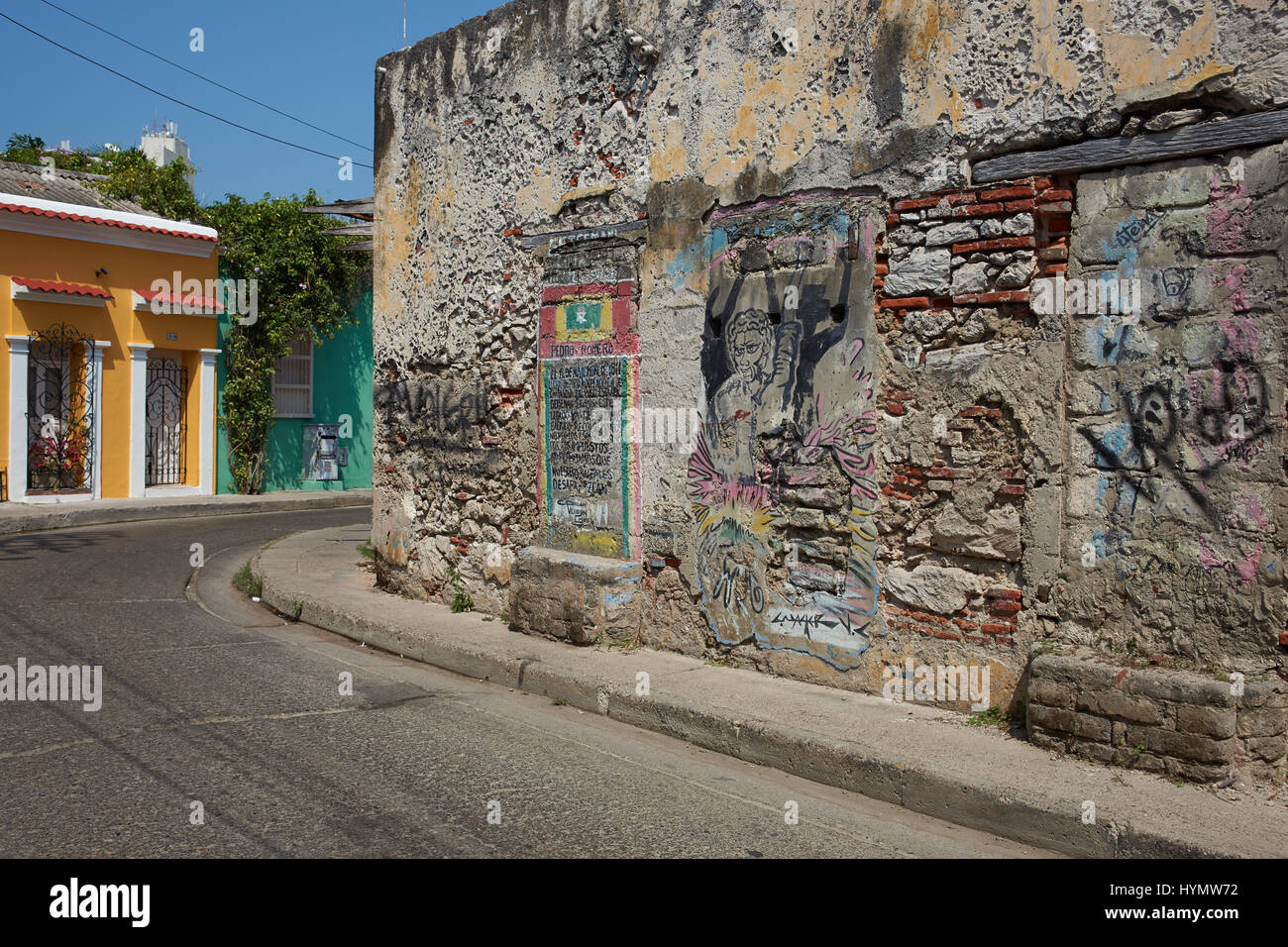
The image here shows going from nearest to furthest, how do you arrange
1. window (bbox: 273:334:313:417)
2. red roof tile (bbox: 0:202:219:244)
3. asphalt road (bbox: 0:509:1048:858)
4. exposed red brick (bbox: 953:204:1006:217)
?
asphalt road (bbox: 0:509:1048:858), exposed red brick (bbox: 953:204:1006:217), red roof tile (bbox: 0:202:219:244), window (bbox: 273:334:313:417)

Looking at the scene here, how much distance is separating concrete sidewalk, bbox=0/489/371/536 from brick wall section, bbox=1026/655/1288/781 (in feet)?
42.7

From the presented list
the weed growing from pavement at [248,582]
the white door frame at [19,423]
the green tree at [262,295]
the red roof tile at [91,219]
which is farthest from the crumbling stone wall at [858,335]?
the green tree at [262,295]

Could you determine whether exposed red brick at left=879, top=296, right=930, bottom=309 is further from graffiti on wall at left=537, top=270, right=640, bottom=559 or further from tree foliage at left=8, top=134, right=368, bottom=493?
tree foliage at left=8, top=134, right=368, bottom=493

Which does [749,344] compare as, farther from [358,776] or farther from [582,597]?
[358,776]

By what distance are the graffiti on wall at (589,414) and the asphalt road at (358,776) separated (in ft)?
4.48

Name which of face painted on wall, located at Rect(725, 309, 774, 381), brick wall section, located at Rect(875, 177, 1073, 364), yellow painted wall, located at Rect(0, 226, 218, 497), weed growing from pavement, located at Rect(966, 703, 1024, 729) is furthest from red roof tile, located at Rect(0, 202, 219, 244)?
weed growing from pavement, located at Rect(966, 703, 1024, 729)

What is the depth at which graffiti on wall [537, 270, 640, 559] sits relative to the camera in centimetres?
694

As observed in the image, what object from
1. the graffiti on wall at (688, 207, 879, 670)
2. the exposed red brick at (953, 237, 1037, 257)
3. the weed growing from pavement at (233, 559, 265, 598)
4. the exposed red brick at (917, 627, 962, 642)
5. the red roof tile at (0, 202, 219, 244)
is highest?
the red roof tile at (0, 202, 219, 244)

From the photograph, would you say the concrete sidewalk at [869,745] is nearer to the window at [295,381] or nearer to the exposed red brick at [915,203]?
the exposed red brick at [915,203]

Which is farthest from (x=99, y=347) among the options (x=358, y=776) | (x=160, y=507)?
(x=358, y=776)

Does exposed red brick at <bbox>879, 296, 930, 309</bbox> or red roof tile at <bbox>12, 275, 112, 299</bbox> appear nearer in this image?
exposed red brick at <bbox>879, 296, 930, 309</bbox>

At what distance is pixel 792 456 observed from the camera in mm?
6008
